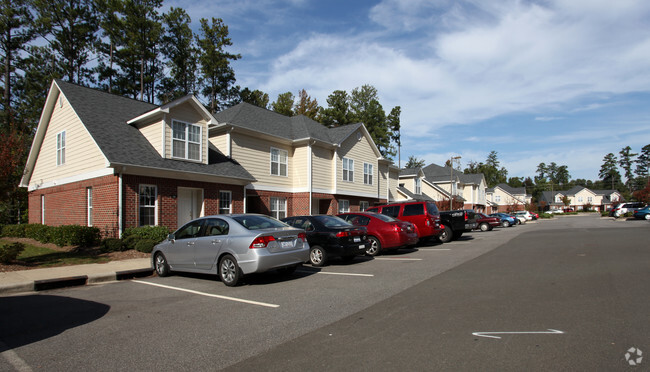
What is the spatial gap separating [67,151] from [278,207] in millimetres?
11128

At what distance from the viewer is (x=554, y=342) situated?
14.5ft

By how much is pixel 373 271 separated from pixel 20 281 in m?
8.19

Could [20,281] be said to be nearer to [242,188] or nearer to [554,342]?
[554,342]

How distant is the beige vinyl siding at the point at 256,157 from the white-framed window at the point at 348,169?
15.7 feet

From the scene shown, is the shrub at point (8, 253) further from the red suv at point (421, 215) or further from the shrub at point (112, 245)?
the red suv at point (421, 215)

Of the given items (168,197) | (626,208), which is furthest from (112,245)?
(626,208)

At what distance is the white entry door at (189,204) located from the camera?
57.9 ft

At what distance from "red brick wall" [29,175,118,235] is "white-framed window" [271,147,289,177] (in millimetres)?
9529

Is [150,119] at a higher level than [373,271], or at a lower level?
higher

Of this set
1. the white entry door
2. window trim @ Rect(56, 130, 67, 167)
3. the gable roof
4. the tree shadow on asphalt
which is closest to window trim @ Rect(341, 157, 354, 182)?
the gable roof

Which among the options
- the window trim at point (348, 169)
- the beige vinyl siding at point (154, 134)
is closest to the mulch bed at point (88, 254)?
the beige vinyl siding at point (154, 134)

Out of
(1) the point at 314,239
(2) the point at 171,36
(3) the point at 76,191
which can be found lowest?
(1) the point at 314,239

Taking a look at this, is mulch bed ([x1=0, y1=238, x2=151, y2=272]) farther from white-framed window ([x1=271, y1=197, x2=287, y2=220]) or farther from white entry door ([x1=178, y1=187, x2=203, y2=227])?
white-framed window ([x1=271, y1=197, x2=287, y2=220])

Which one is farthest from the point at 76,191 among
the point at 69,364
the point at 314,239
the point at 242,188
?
the point at 69,364
